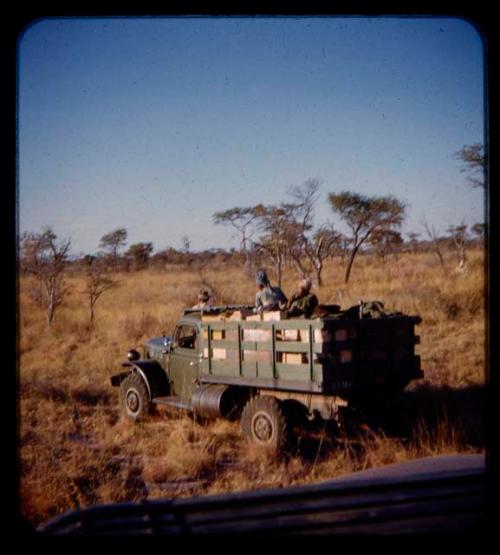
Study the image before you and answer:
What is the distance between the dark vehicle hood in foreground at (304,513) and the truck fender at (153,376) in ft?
23.6

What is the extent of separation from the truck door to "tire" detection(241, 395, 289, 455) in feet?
4.66

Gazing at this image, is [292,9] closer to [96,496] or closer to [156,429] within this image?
[96,496]

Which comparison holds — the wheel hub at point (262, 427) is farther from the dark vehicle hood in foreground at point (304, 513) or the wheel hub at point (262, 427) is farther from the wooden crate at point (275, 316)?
the dark vehicle hood in foreground at point (304, 513)

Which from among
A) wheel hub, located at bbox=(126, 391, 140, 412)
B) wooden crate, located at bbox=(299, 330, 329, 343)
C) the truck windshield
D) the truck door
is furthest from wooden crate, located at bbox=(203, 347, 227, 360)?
wheel hub, located at bbox=(126, 391, 140, 412)

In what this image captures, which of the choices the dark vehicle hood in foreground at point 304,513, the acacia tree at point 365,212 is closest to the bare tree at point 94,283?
the acacia tree at point 365,212

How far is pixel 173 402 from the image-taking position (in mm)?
9336

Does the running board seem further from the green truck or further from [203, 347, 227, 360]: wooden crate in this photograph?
[203, 347, 227, 360]: wooden crate

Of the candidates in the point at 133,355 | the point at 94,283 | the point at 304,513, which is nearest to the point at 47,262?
the point at 94,283

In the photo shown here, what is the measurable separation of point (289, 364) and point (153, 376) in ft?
10.2

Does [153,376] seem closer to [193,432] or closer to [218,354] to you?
[193,432]

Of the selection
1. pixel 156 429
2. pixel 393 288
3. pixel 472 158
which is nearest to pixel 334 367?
pixel 156 429

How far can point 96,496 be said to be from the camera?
611 centimetres

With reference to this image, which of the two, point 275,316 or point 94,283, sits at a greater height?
point 94,283

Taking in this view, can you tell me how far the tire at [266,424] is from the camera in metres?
7.51
